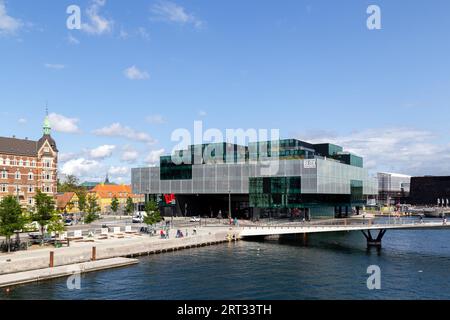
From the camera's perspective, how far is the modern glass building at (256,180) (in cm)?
11506

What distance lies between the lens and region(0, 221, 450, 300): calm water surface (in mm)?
43131

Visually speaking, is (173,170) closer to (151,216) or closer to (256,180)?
(256,180)

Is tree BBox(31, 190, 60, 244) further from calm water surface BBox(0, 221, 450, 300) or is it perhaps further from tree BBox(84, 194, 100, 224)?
tree BBox(84, 194, 100, 224)

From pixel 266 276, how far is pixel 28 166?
268ft

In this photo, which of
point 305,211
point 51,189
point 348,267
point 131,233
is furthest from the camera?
point 305,211

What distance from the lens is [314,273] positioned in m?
54.8

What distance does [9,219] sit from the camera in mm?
57625

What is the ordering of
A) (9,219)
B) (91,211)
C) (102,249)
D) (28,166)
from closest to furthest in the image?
(9,219), (102,249), (91,211), (28,166)

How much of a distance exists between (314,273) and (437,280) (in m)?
14.8

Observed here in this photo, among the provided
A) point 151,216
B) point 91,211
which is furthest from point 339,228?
point 91,211

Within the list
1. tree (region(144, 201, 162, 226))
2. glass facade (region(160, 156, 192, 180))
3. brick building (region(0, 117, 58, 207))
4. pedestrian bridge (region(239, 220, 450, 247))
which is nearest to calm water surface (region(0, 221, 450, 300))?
pedestrian bridge (region(239, 220, 450, 247))
